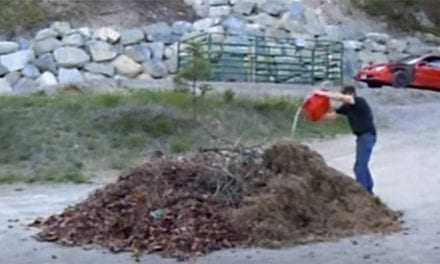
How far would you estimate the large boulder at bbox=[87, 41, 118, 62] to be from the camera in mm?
45312

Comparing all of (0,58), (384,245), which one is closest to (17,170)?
(384,245)

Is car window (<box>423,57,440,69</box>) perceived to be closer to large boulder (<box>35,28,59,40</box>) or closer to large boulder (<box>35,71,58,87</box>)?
large boulder (<box>35,28,59,40</box>)

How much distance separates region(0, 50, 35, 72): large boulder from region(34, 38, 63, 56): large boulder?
0.62m

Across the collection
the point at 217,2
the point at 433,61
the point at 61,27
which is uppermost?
the point at 217,2

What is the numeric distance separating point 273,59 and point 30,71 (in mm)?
8502

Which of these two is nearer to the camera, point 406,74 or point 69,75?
point 69,75

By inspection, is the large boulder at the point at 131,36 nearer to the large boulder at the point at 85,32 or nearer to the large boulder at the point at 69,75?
the large boulder at the point at 85,32

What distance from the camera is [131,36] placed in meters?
46.5

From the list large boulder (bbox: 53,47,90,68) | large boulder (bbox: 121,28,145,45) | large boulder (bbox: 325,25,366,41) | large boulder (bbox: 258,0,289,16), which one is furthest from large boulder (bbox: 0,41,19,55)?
large boulder (bbox: 325,25,366,41)

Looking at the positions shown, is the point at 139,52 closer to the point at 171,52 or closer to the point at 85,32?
the point at 171,52

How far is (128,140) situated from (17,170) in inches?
127

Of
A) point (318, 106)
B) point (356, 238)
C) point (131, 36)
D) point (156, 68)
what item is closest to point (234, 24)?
point (131, 36)

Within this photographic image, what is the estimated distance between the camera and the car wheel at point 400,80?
1797 inches

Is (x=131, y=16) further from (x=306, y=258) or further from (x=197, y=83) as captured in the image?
(x=306, y=258)
